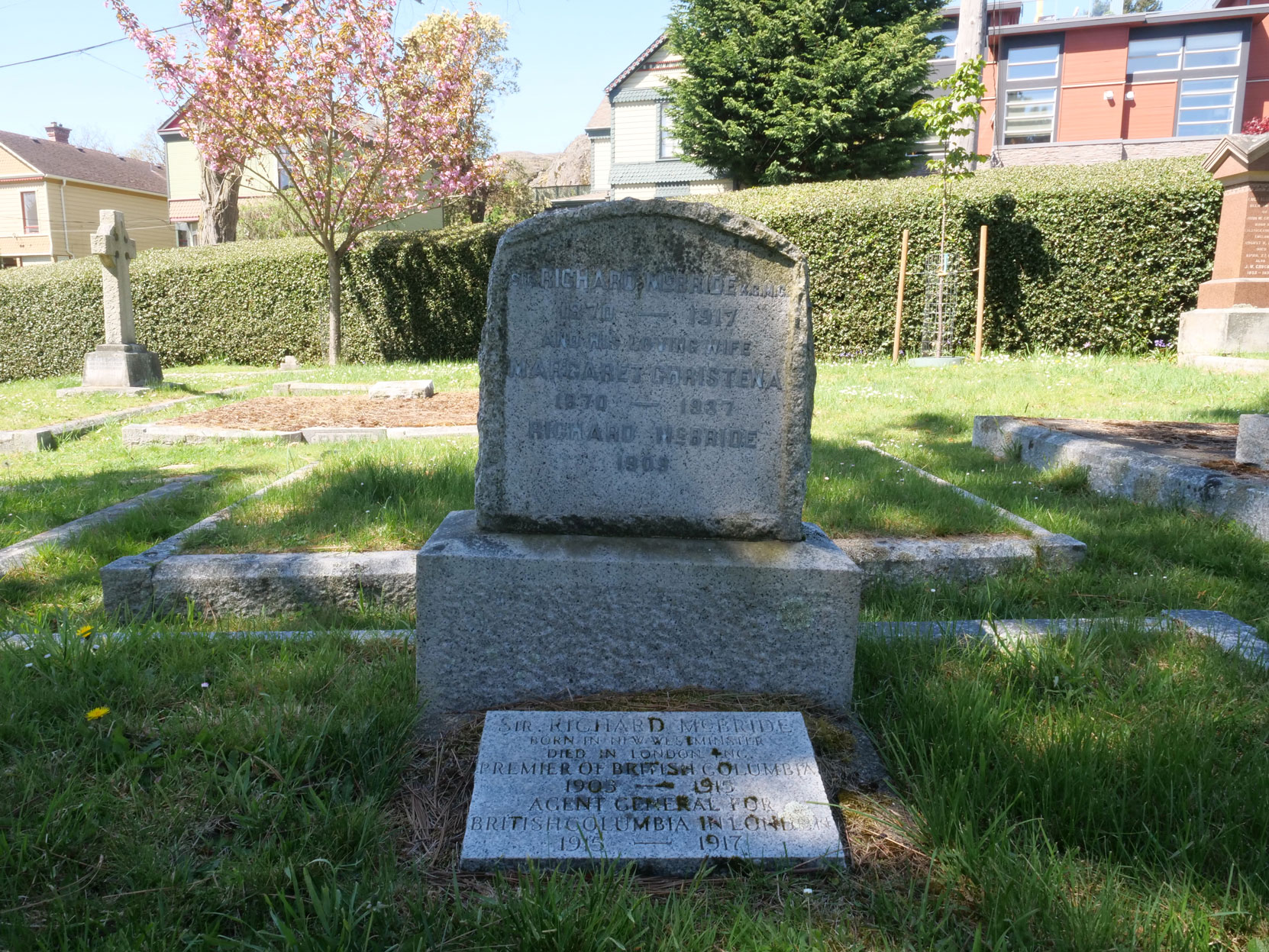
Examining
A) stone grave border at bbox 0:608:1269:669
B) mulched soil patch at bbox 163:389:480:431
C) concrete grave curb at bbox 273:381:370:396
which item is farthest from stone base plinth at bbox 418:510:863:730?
concrete grave curb at bbox 273:381:370:396

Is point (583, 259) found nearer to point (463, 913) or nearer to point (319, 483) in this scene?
point (463, 913)

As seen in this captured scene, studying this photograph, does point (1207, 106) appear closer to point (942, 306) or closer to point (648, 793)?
point (942, 306)

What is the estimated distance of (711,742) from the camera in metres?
2.09

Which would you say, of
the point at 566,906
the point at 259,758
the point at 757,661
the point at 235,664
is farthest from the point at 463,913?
the point at 235,664

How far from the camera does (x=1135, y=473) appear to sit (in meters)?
4.57

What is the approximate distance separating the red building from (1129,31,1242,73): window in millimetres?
23

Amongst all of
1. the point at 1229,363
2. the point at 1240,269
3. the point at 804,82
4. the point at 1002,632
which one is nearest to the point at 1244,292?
the point at 1240,269

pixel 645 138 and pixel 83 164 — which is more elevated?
pixel 83 164

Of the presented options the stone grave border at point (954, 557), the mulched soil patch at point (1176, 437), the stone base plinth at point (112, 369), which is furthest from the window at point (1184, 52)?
the stone grave border at point (954, 557)

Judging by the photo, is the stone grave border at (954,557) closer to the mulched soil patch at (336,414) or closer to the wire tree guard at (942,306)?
the mulched soil patch at (336,414)

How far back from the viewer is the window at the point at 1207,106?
80.4 feet

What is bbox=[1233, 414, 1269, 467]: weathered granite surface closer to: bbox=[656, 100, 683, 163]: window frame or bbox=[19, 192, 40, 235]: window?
bbox=[656, 100, 683, 163]: window frame

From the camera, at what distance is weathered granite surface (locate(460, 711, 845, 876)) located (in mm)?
1747

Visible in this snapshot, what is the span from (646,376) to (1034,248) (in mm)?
10879
